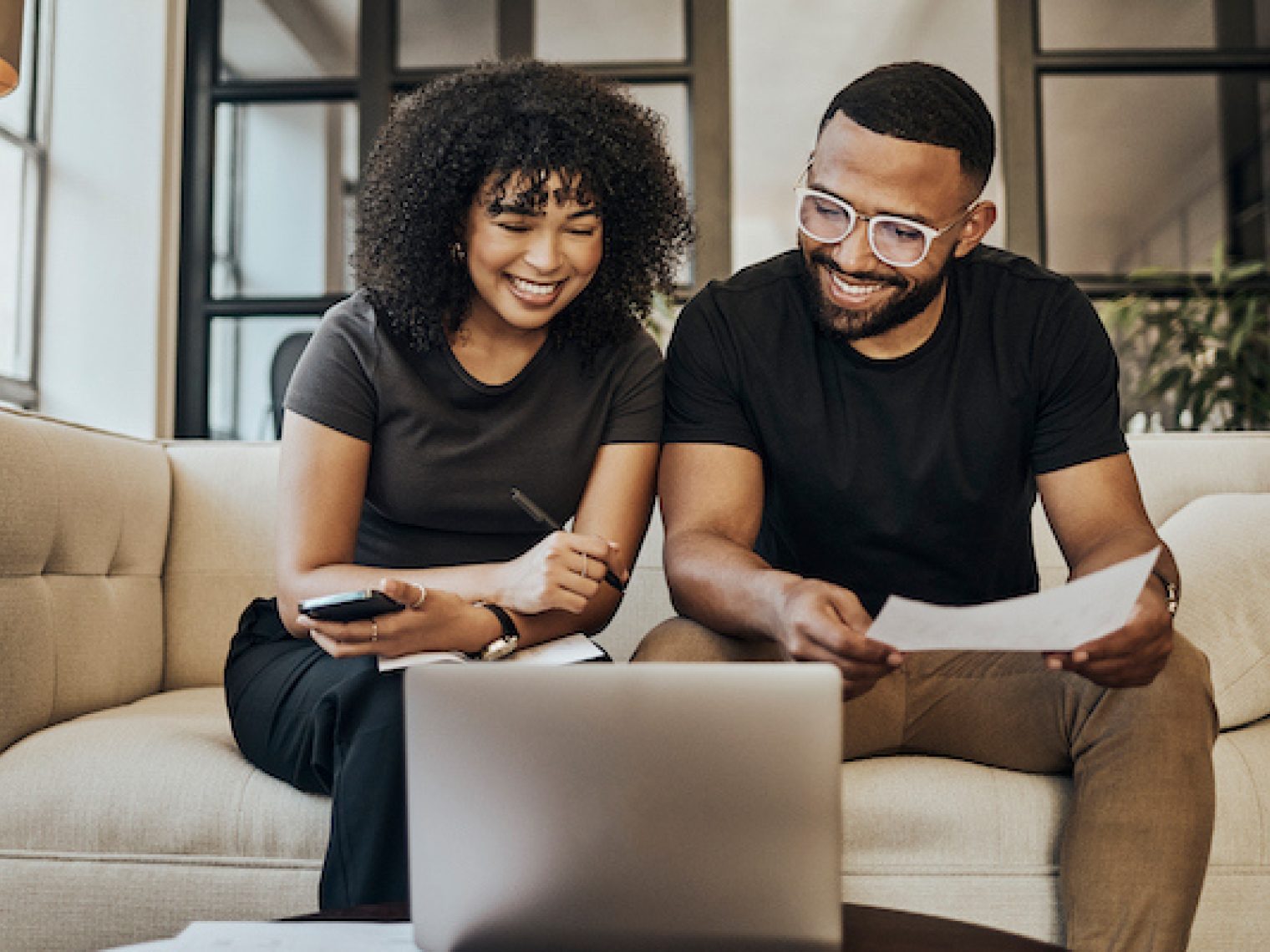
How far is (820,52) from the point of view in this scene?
5.93 meters

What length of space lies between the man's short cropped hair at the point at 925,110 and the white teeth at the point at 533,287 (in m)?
0.41

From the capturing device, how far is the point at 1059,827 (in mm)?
1279

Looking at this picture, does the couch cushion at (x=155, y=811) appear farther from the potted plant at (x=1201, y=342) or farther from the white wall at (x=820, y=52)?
the white wall at (x=820, y=52)

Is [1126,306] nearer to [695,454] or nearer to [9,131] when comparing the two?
[695,454]

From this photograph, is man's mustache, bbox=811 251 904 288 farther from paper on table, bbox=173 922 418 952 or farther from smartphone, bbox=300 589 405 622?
paper on table, bbox=173 922 418 952

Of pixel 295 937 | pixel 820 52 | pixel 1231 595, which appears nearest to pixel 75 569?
pixel 295 937

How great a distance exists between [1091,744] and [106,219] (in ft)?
10.0

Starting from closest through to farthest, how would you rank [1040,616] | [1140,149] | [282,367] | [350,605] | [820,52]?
[1040,616] < [350,605] < [282,367] < [1140,149] < [820,52]

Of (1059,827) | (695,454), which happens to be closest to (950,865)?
(1059,827)

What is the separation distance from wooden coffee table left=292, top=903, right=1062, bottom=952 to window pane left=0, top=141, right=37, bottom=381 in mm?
2844

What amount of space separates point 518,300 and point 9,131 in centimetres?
236

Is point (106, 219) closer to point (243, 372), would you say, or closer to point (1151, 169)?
point (243, 372)

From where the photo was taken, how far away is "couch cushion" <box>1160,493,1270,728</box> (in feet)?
4.82

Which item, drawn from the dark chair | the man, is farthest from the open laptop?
the dark chair
